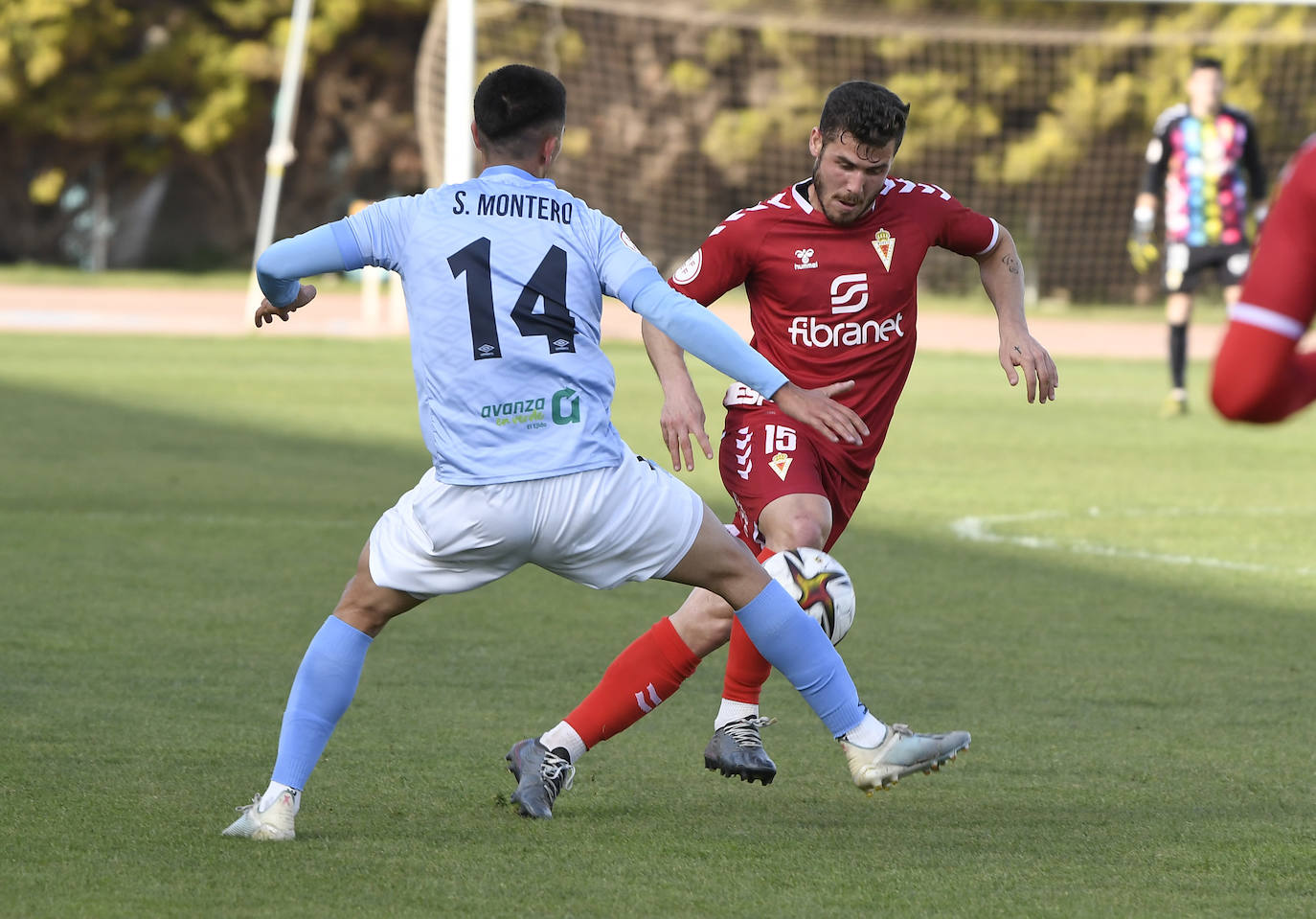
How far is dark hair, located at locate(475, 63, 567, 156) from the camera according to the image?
4.36 meters

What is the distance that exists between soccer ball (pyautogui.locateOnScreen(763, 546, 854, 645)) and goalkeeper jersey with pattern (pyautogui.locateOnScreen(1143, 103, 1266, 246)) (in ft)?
36.5

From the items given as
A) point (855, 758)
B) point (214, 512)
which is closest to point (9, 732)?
point (855, 758)

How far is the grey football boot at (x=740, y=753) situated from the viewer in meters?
4.74

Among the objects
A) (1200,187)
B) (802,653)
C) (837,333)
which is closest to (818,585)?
(802,653)

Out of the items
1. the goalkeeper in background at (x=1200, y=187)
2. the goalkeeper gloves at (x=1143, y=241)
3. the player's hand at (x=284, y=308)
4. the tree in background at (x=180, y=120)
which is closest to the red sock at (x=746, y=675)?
the player's hand at (x=284, y=308)

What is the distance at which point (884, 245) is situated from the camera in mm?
5426

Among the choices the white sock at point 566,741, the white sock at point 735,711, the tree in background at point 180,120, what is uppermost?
the white sock at point 566,741

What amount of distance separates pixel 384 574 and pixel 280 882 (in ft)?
2.30

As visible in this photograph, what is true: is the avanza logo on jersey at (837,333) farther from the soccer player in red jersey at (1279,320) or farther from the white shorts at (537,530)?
the soccer player in red jersey at (1279,320)

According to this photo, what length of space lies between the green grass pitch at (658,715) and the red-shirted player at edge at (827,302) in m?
0.70

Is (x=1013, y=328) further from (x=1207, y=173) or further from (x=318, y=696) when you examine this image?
(x=1207, y=173)

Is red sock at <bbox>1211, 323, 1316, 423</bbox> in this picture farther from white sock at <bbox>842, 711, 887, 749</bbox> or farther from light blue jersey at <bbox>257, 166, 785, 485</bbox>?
white sock at <bbox>842, 711, 887, 749</bbox>

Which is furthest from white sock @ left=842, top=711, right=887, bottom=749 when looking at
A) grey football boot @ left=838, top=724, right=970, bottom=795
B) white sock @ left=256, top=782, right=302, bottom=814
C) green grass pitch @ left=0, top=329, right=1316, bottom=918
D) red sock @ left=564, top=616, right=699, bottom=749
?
white sock @ left=256, top=782, right=302, bottom=814

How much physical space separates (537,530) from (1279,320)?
1755 mm
